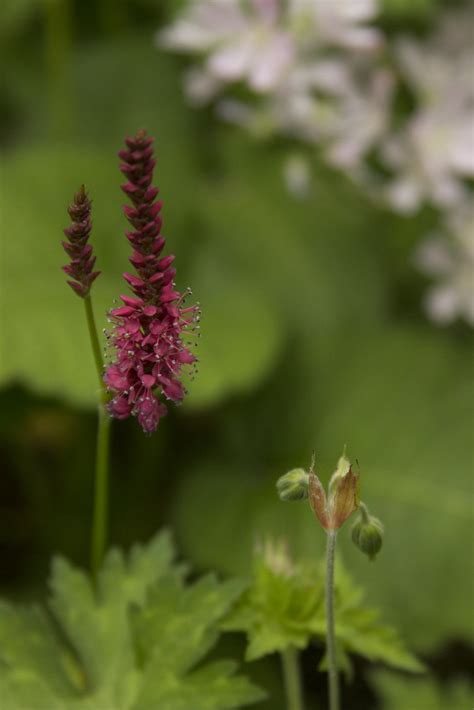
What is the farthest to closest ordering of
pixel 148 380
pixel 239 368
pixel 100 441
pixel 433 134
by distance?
pixel 433 134
pixel 239 368
pixel 100 441
pixel 148 380

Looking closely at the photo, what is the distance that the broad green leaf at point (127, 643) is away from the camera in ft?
3.12

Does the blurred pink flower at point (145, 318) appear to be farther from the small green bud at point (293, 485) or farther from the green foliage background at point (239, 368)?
the green foliage background at point (239, 368)

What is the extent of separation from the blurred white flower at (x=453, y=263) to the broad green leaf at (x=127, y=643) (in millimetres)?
958

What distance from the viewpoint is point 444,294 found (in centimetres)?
187

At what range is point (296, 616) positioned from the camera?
96cm

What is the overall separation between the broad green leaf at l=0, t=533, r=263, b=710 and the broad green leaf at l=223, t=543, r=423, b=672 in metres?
0.03

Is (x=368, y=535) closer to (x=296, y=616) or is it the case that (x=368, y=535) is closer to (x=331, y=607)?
(x=331, y=607)

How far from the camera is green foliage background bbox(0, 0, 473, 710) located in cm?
157

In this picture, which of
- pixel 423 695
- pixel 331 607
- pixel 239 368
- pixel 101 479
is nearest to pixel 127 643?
pixel 101 479

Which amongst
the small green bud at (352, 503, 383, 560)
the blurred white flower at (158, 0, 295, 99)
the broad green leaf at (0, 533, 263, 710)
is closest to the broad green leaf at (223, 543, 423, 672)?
the broad green leaf at (0, 533, 263, 710)

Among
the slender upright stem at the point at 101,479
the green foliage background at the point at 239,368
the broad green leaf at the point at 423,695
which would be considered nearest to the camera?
the slender upright stem at the point at 101,479

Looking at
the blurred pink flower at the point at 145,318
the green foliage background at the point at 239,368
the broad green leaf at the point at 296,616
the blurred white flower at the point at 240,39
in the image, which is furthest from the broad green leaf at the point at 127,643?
the blurred white flower at the point at 240,39

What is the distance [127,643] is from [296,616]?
171 millimetres

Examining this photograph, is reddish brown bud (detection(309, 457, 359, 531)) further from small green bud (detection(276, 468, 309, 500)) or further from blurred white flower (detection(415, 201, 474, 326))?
blurred white flower (detection(415, 201, 474, 326))
